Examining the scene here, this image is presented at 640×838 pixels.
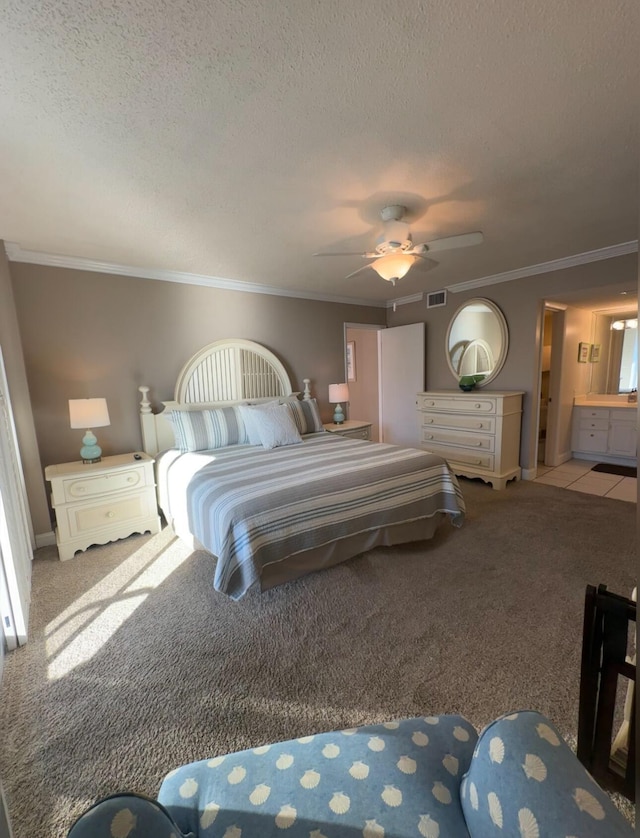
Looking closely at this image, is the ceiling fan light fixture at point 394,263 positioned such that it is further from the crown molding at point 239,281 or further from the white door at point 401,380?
the white door at point 401,380

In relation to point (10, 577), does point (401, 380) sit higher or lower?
higher

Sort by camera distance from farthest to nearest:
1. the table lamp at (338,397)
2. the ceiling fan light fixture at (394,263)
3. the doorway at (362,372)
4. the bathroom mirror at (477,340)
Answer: the doorway at (362,372)
the table lamp at (338,397)
the bathroom mirror at (477,340)
the ceiling fan light fixture at (394,263)

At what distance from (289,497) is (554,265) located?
11.9ft

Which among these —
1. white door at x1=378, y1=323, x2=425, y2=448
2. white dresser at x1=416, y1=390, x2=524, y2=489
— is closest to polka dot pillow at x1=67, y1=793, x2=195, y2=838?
white dresser at x1=416, y1=390, x2=524, y2=489

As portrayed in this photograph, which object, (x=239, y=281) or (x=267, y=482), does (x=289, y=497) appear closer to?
(x=267, y=482)

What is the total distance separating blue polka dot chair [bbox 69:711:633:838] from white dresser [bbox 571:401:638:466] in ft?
16.4

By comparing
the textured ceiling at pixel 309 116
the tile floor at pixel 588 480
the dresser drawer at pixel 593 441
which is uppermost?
the textured ceiling at pixel 309 116

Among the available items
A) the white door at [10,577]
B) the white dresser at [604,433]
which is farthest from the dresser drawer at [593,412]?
the white door at [10,577]

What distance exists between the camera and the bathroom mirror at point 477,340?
420cm

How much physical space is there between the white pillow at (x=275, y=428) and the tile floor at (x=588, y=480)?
115 inches

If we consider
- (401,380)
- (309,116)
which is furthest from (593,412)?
(309,116)

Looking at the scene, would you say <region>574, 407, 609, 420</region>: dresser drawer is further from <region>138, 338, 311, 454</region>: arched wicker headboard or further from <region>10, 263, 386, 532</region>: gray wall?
<region>10, 263, 386, 532</region>: gray wall

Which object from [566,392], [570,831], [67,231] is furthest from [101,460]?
[566,392]

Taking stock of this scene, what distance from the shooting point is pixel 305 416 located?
391 cm
